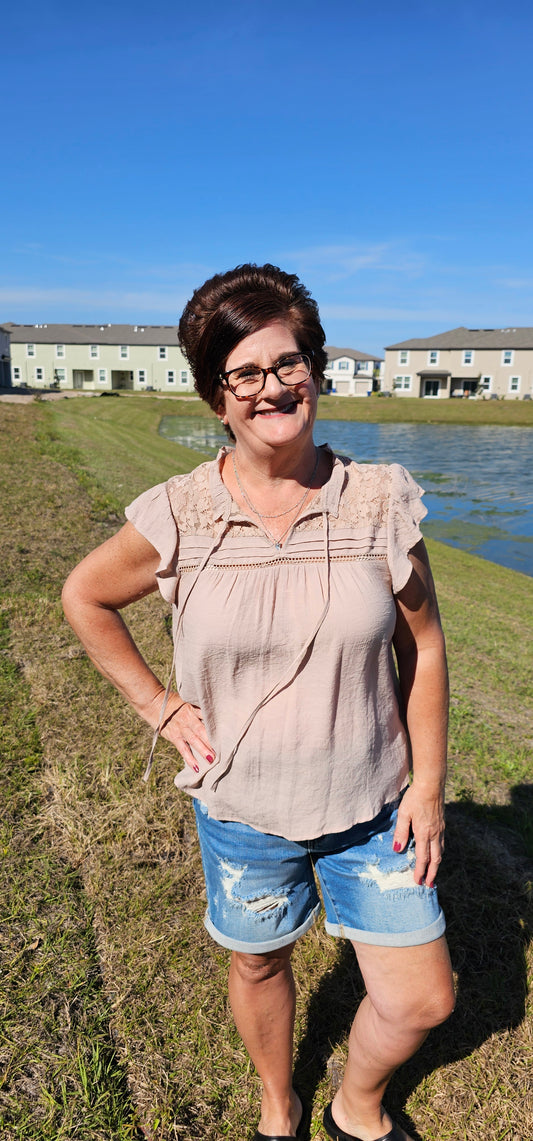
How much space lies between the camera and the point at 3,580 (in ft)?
20.2

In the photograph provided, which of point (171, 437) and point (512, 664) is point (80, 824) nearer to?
point (512, 664)

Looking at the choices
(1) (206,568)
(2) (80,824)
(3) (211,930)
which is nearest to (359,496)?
(1) (206,568)

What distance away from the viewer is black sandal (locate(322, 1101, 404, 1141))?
2.08 m

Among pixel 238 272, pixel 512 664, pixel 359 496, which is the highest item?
pixel 238 272

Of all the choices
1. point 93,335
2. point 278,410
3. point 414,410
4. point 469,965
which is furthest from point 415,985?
point 93,335

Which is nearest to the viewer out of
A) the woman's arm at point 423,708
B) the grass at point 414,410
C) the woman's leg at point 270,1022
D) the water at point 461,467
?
the woman's arm at point 423,708

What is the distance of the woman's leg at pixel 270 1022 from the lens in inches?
78.7

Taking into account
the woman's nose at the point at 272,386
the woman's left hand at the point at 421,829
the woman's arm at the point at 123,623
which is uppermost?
the woman's nose at the point at 272,386

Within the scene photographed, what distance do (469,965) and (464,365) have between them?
76599mm

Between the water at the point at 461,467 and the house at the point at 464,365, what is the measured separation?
87.0ft

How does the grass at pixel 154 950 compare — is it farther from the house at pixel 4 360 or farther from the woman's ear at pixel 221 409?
the house at pixel 4 360

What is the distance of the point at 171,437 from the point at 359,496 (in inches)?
1208

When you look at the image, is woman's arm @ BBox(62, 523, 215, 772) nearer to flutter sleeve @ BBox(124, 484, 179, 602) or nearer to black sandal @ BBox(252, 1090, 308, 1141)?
flutter sleeve @ BBox(124, 484, 179, 602)

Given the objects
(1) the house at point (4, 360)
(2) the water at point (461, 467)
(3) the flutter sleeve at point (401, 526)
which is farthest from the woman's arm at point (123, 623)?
(1) the house at point (4, 360)
